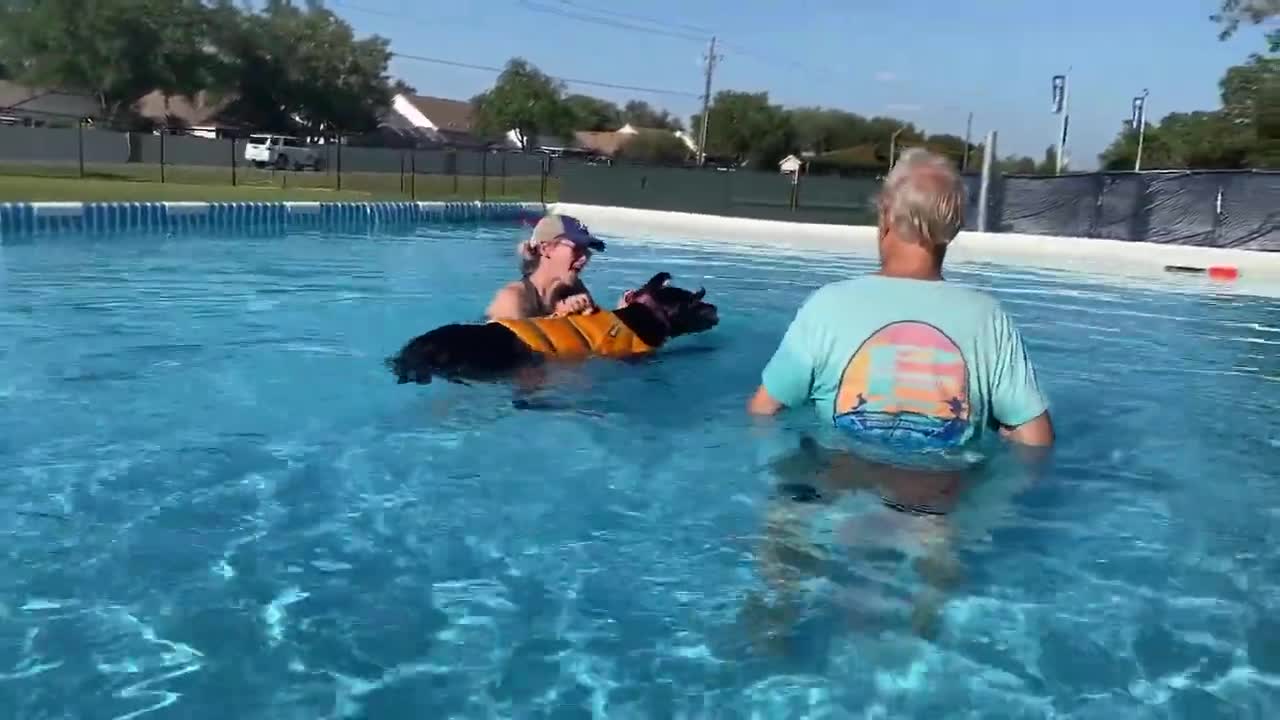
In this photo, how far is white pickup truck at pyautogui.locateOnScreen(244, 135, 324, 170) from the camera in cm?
4203

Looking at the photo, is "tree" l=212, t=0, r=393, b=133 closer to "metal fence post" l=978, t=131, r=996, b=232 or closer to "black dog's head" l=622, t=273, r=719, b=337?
"metal fence post" l=978, t=131, r=996, b=232

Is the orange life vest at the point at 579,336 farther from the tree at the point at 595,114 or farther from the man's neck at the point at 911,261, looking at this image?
the tree at the point at 595,114

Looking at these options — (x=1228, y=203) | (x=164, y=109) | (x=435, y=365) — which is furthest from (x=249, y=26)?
(x=435, y=365)

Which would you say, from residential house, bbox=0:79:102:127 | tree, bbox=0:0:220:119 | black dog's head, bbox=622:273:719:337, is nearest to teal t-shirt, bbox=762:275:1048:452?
black dog's head, bbox=622:273:719:337

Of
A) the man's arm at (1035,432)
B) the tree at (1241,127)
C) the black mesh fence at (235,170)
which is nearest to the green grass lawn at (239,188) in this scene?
the black mesh fence at (235,170)

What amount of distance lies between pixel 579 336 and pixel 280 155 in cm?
3881

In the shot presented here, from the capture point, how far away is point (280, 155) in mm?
42031

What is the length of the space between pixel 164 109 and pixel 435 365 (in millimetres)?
70219

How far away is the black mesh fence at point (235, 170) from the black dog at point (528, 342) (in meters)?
13.0

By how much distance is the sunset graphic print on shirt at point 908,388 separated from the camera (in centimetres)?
318

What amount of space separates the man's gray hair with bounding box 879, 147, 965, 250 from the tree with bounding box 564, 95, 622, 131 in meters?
89.0

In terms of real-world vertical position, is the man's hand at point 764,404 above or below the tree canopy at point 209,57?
below

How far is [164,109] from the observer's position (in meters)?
68.2

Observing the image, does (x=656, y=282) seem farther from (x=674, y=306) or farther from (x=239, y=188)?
(x=239, y=188)
